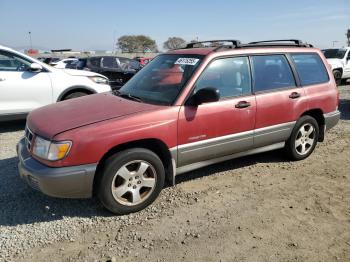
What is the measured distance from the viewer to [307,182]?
4.66 metres

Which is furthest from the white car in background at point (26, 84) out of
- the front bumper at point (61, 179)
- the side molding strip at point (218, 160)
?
the side molding strip at point (218, 160)

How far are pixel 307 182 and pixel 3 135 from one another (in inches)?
212

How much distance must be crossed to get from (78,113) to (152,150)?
2.92 feet

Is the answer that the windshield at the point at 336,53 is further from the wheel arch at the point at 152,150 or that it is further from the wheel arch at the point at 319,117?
the wheel arch at the point at 152,150

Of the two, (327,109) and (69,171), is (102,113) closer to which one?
(69,171)

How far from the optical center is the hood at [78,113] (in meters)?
3.59

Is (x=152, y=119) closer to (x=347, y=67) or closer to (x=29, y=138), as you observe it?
(x=29, y=138)

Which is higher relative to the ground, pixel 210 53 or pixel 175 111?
pixel 210 53

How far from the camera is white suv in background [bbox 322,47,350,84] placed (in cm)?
1527

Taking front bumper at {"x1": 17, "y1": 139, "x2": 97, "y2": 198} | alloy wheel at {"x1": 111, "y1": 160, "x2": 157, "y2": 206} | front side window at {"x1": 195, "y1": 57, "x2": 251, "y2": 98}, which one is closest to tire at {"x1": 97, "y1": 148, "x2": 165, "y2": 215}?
alloy wheel at {"x1": 111, "y1": 160, "x2": 157, "y2": 206}

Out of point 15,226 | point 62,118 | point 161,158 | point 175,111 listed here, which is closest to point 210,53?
point 175,111

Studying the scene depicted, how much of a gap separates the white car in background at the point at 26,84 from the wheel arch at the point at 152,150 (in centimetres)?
391

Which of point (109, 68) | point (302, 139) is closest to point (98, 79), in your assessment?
point (302, 139)

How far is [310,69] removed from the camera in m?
5.39
